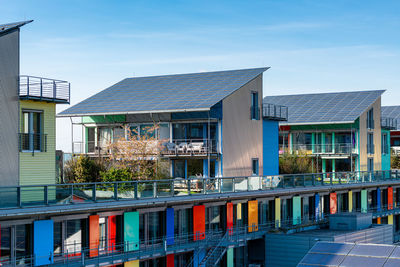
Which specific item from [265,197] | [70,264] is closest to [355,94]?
[265,197]

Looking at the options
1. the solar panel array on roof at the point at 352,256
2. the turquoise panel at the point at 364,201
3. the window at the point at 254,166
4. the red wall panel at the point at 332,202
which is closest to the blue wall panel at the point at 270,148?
the window at the point at 254,166

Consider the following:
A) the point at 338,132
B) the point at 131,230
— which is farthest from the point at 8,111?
the point at 338,132

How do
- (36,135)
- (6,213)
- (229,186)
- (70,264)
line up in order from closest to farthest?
(6,213) < (70,264) < (36,135) < (229,186)

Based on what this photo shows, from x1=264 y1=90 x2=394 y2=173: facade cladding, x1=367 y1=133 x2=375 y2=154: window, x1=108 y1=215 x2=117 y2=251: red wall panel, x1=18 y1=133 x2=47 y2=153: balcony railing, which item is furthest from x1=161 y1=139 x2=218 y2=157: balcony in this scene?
x1=367 y1=133 x2=375 y2=154: window

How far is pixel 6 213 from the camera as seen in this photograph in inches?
762

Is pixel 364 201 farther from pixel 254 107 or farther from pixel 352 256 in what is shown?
pixel 352 256

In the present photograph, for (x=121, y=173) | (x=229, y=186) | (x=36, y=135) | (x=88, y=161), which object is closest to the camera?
(x=36, y=135)

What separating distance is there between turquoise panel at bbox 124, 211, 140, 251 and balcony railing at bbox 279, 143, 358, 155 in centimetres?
2694

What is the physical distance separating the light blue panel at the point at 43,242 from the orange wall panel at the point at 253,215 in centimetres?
1240

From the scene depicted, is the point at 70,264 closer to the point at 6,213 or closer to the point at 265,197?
the point at 6,213

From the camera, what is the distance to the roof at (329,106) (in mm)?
50419

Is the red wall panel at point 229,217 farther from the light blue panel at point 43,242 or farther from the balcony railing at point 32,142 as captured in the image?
the light blue panel at point 43,242

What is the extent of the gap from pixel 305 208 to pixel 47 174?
16.4 meters

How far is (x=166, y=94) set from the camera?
40344 mm
